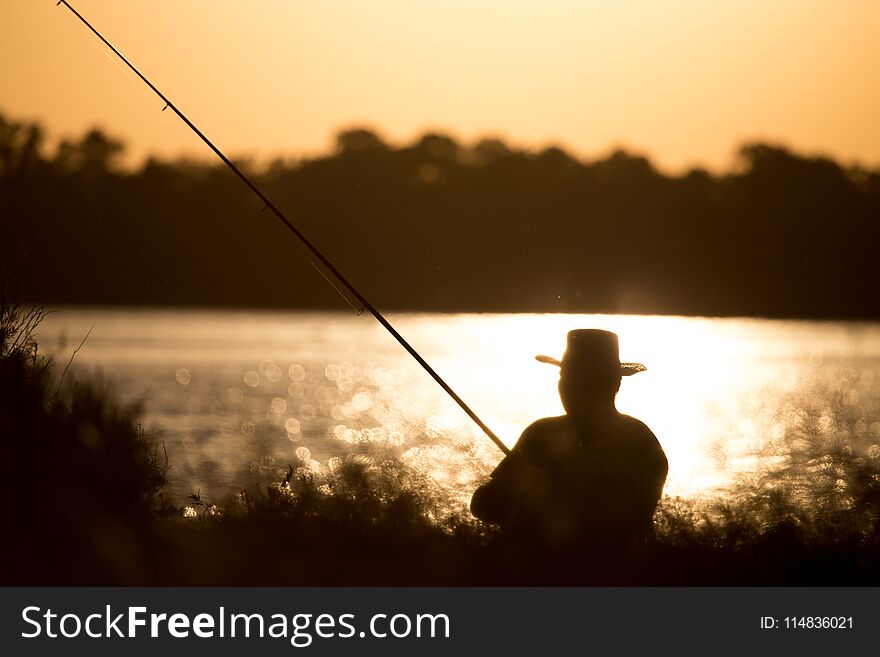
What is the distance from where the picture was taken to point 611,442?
19.5 feet

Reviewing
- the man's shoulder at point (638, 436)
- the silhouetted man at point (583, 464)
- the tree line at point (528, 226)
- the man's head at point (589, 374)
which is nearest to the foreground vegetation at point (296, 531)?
the silhouetted man at point (583, 464)

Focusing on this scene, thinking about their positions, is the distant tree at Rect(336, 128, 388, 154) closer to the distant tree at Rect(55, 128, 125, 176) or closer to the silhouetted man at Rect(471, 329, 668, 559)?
the distant tree at Rect(55, 128, 125, 176)

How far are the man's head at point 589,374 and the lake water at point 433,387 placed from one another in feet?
16.1

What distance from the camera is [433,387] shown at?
45.2 m

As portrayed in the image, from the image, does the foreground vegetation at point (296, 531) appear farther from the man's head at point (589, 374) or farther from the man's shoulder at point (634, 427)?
the man's head at point (589, 374)

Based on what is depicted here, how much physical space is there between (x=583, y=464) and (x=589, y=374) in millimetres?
427

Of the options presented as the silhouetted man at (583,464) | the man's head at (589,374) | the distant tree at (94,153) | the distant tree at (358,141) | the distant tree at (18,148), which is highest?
the distant tree at (358,141)

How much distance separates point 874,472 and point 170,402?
86.7ft

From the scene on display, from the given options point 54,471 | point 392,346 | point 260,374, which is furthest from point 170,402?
point 392,346

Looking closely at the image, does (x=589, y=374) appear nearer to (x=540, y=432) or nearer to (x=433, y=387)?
(x=540, y=432)

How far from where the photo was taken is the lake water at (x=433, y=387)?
19.9m

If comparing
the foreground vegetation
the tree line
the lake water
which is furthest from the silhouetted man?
the tree line

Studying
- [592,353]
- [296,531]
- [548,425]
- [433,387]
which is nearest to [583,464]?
[548,425]

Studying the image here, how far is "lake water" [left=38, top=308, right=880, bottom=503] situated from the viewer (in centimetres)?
1988
